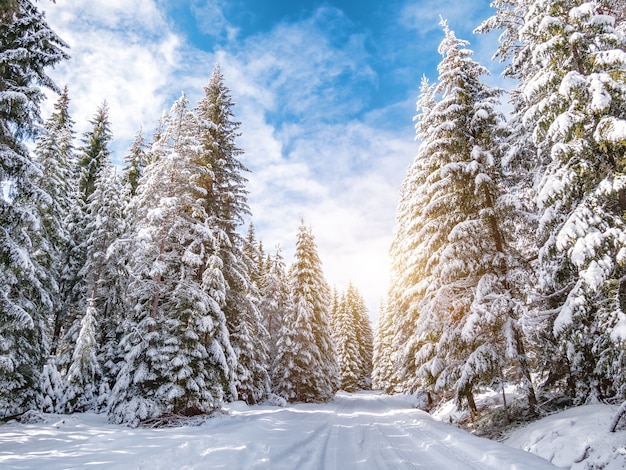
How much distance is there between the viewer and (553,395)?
12.7 m

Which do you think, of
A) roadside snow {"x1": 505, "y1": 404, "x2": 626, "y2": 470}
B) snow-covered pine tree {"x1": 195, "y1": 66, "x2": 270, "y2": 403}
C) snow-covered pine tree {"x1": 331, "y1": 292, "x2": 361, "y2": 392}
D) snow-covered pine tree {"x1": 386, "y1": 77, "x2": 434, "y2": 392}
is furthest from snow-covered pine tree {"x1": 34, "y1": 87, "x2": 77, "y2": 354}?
snow-covered pine tree {"x1": 331, "y1": 292, "x2": 361, "y2": 392}

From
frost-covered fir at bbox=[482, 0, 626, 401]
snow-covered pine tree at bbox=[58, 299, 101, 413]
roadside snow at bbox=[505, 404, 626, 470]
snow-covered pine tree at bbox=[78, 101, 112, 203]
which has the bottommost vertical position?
roadside snow at bbox=[505, 404, 626, 470]

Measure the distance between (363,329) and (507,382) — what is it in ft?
177

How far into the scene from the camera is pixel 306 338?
100 ft

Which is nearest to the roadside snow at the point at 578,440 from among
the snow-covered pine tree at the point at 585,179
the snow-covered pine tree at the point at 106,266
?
the snow-covered pine tree at the point at 585,179

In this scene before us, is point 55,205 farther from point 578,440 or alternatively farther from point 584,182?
point 578,440

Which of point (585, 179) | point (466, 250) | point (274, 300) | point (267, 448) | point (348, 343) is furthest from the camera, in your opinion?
point (348, 343)

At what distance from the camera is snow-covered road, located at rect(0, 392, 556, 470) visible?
25.2ft

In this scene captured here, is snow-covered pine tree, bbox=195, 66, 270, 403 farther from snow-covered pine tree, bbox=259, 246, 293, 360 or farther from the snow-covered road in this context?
snow-covered pine tree, bbox=259, 246, 293, 360

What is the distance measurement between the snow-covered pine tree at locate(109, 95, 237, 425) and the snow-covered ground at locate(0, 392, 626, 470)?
5.22 ft

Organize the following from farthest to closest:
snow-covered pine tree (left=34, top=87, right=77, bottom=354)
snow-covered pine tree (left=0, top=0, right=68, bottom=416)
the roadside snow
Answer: snow-covered pine tree (left=34, top=87, right=77, bottom=354), snow-covered pine tree (left=0, top=0, right=68, bottom=416), the roadside snow

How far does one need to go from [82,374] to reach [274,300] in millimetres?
18803

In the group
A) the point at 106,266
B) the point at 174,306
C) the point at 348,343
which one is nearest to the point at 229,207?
the point at 174,306

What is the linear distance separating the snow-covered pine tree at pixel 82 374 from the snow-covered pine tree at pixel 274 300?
16946mm
